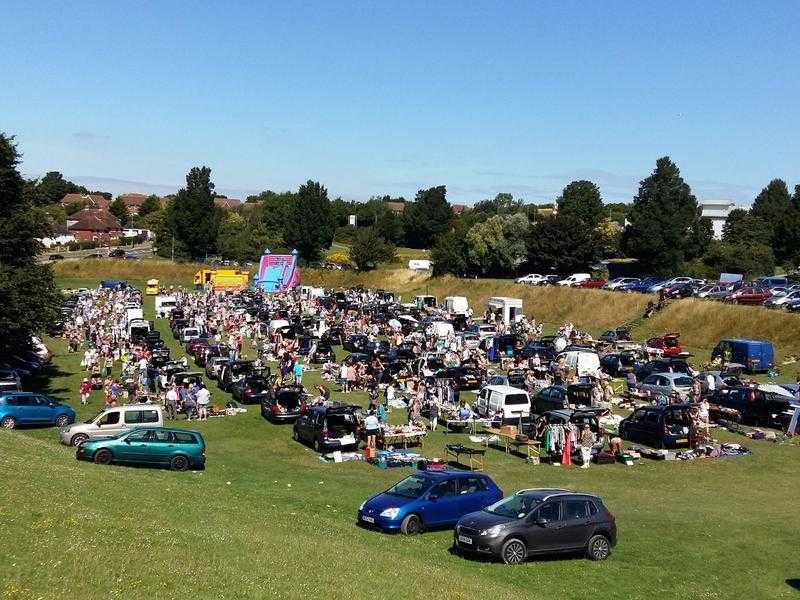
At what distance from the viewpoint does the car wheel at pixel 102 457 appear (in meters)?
21.7

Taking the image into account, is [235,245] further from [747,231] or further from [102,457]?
[102,457]

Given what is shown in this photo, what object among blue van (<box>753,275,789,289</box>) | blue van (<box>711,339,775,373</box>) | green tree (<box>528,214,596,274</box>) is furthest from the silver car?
green tree (<box>528,214,596,274</box>)

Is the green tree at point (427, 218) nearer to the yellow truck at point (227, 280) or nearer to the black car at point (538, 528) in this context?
the yellow truck at point (227, 280)

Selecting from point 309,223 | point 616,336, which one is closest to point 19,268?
point 616,336

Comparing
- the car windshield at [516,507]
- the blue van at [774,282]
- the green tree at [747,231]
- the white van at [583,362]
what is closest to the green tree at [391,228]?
the green tree at [747,231]

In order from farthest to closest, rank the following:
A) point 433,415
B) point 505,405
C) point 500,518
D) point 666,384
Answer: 1. point 666,384
2. point 505,405
3. point 433,415
4. point 500,518

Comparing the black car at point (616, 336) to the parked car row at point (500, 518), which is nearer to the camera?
the parked car row at point (500, 518)

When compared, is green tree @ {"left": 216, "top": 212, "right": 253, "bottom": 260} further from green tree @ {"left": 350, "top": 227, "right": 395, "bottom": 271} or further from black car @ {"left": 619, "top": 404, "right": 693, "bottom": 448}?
black car @ {"left": 619, "top": 404, "right": 693, "bottom": 448}

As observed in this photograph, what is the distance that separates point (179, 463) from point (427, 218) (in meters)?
147

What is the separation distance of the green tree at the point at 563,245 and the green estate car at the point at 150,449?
7547cm

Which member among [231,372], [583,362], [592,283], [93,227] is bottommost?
[231,372]

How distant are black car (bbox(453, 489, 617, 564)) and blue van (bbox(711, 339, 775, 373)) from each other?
32.5 m

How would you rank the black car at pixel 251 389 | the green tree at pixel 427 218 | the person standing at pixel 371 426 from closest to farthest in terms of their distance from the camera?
the person standing at pixel 371 426 < the black car at pixel 251 389 < the green tree at pixel 427 218

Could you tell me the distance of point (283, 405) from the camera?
30.5m
